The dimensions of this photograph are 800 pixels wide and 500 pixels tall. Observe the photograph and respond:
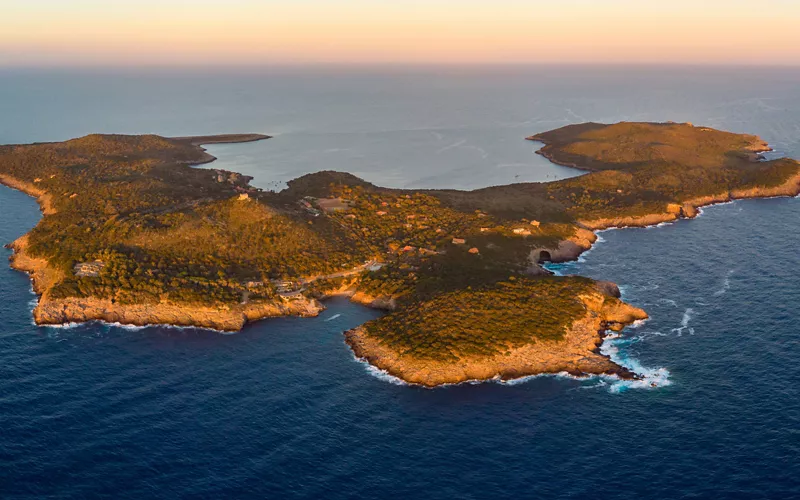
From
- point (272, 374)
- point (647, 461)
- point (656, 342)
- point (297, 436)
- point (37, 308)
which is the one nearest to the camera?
point (647, 461)

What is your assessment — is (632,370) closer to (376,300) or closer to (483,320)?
(483,320)

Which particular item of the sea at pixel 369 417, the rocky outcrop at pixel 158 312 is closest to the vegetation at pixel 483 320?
the sea at pixel 369 417

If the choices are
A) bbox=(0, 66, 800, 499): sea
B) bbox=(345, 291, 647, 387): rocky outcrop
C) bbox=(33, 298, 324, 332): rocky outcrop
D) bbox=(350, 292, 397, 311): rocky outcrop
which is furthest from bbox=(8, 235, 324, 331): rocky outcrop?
bbox=(345, 291, 647, 387): rocky outcrop

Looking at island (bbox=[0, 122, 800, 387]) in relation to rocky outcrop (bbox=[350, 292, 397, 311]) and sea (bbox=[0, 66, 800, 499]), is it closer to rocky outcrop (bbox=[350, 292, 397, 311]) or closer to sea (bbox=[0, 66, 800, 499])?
rocky outcrop (bbox=[350, 292, 397, 311])

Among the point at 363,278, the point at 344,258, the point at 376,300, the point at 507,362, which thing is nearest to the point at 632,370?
the point at 507,362

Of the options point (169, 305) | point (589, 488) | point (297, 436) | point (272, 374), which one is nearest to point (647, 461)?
point (589, 488)

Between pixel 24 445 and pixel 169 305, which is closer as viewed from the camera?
pixel 24 445

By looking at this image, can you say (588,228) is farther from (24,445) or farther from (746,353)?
(24,445)

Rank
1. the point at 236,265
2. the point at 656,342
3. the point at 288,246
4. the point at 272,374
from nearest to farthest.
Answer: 1. the point at 272,374
2. the point at 656,342
3. the point at 236,265
4. the point at 288,246
